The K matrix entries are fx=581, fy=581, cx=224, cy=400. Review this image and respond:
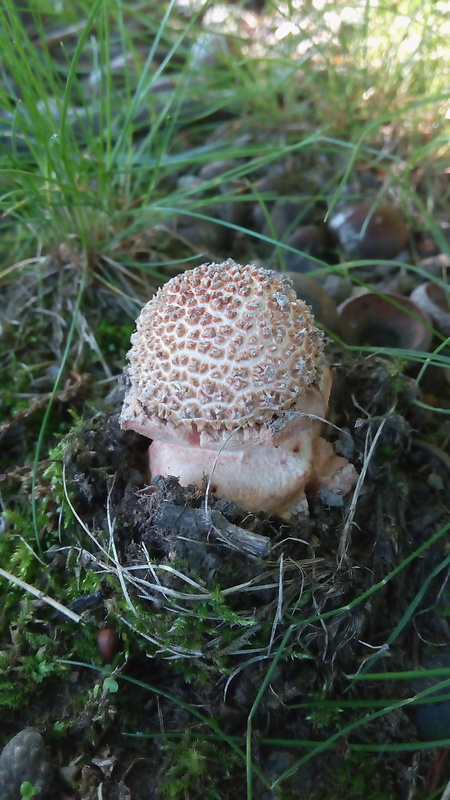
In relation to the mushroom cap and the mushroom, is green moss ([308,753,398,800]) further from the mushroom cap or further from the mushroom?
the mushroom cap

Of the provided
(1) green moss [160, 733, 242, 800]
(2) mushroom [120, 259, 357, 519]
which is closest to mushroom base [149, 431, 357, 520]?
(2) mushroom [120, 259, 357, 519]

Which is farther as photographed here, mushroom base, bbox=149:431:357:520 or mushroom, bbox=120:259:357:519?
mushroom base, bbox=149:431:357:520

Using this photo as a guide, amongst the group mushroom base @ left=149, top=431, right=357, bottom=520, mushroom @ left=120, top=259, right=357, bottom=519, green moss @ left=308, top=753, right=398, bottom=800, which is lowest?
green moss @ left=308, top=753, right=398, bottom=800

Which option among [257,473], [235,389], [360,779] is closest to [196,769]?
[360,779]

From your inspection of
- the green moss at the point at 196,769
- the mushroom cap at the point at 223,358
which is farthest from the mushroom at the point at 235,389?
the green moss at the point at 196,769

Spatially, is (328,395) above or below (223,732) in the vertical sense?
above

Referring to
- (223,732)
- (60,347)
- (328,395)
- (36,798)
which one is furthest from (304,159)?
(36,798)

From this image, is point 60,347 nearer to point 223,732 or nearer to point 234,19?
point 223,732

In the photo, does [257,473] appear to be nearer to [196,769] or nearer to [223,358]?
[223,358]

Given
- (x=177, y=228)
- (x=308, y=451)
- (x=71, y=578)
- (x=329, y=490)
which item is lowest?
(x=71, y=578)
